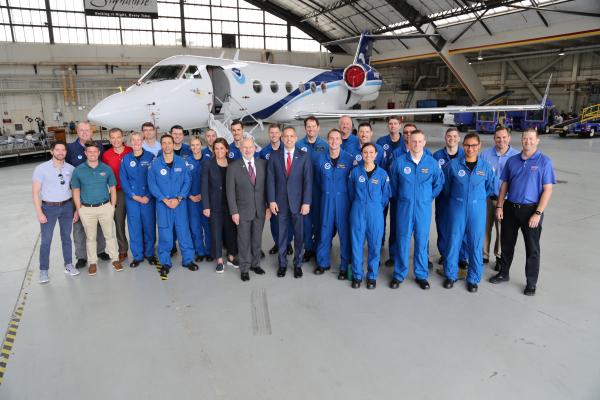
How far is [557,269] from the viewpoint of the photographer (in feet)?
16.5

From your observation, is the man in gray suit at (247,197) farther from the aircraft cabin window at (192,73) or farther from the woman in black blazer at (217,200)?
the aircraft cabin window at (192,73)

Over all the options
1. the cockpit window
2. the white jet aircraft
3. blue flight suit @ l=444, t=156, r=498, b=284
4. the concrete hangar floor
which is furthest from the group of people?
the cockpit window

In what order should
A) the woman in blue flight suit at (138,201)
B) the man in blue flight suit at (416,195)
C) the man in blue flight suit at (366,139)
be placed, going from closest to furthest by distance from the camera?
A: 1. the man in blue flight suit at (416,195)
2. the woman in blue flight suit at (138,201)
3. the man in blue flight suit at (366,139)

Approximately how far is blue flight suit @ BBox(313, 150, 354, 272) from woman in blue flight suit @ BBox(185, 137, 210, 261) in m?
1.62

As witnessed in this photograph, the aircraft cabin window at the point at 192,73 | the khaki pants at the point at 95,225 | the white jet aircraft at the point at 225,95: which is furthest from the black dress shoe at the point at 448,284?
the aircraft cabin window at the point at 192,73

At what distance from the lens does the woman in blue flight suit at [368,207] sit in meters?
4.33

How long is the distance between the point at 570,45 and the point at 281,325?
3171 centimetres

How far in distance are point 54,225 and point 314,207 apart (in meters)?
3.25

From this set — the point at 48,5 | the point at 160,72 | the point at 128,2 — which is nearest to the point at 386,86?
the point at 128,2

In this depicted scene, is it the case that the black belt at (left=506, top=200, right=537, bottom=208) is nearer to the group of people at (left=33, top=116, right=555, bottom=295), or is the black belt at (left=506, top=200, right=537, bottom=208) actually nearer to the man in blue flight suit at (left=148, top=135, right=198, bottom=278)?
the group of people at (left=33, top=116, right=555, bottom=295)

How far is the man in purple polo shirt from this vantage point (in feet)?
13.6

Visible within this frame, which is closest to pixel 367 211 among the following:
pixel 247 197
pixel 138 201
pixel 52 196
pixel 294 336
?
pixel 247 197

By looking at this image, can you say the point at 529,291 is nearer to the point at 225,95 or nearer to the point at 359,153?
the point at 359,153

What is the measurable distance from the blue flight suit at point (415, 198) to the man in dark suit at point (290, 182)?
41.7 inches
